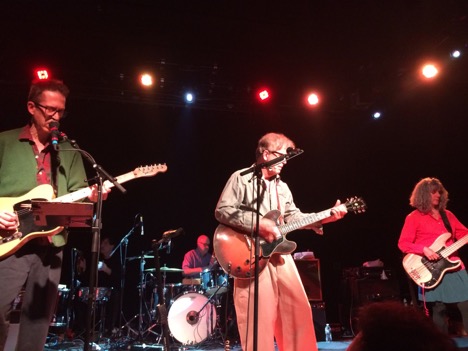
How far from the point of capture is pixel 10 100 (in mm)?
9500

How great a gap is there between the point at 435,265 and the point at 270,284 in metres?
3.23

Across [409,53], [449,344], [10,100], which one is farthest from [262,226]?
[10,100]

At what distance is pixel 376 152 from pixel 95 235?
33.5 ft

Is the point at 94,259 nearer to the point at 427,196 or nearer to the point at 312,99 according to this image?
the point at 427,196

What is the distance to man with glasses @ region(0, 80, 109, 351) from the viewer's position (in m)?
2.95

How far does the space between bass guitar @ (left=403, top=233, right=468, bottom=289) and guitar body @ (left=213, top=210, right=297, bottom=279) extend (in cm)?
294

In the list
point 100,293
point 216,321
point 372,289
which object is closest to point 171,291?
point 216,321

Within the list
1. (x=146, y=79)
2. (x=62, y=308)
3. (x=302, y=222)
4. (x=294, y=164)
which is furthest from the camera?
(x=294, y=164)

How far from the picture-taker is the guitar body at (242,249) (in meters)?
3.90

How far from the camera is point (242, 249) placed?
13.3ft

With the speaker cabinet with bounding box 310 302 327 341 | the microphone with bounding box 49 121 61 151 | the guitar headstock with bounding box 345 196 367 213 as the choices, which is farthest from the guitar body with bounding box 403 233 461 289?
the microphone with bounding box 49 121 61 151

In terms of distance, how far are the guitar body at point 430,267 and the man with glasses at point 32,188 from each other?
4.56 metres

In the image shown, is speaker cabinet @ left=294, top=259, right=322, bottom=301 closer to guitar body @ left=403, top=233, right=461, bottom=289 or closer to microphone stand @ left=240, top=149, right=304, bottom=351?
guitar body @ left=403, top=233, right=461, bottom=289

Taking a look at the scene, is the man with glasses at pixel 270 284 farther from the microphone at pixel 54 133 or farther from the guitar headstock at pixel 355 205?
the microphone at pixel 54 133
